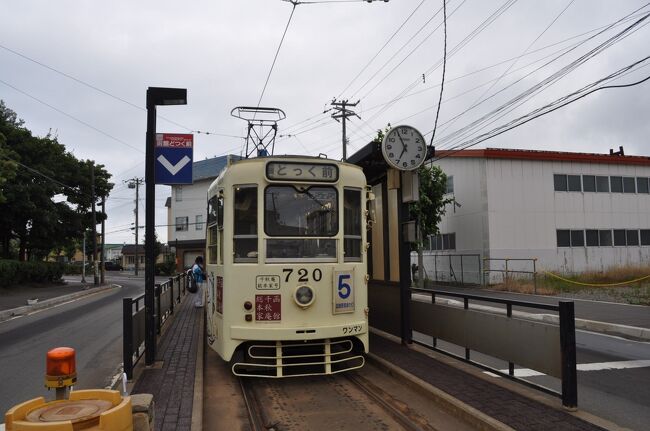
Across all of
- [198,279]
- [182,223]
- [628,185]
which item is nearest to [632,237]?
[628,185]

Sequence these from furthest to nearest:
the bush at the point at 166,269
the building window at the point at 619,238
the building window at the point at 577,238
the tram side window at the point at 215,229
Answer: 1. the bush at the point at 166,269
2. the building window at the point at 619,238
3. the building window at the point at 577,238
4. the tram side window at the point at 215,229

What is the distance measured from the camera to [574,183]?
2794 cm

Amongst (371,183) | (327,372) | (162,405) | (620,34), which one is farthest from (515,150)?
(162,405)

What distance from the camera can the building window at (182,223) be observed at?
57.5 meters

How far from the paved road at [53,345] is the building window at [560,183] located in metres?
22.2

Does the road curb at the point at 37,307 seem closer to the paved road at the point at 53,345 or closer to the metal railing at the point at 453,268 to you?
the paved road at the point at 53,345

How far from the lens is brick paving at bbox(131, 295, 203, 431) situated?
5130 mm

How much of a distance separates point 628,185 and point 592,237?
13.6 feet

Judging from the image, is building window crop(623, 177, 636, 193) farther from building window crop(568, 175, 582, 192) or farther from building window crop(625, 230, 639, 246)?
building window crop(568, 175, 582, 192)

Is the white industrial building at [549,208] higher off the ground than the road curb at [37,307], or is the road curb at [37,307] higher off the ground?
the white industrial building at [549,208]

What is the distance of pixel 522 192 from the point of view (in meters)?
26.7

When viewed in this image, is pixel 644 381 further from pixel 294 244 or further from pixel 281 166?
pixel 281 166

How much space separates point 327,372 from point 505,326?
2.34 metres

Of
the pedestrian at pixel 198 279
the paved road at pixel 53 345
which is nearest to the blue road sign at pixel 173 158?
the paved road at pixel 53 345
